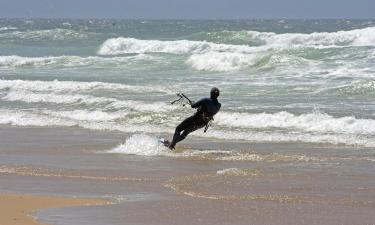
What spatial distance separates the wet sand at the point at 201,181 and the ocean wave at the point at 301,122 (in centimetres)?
188

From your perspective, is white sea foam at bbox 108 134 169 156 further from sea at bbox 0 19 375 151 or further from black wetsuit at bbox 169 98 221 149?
black wetsuit at bbox 169 98 221 149

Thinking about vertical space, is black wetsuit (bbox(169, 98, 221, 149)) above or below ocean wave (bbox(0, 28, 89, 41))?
above

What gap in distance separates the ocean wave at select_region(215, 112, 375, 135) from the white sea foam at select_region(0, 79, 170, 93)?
625 cm

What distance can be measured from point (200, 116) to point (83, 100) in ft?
30.0

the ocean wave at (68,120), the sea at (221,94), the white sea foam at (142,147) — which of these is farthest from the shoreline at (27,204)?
the ocean wave at (68,120)

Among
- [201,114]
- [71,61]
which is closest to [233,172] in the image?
[201,114]

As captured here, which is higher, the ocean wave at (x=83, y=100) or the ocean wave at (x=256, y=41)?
the ocean wave at (x=83, y=100)

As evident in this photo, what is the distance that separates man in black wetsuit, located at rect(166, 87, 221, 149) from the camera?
13000mm

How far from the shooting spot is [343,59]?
30.5 metres

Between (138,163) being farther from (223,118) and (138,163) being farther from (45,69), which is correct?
(45,69)

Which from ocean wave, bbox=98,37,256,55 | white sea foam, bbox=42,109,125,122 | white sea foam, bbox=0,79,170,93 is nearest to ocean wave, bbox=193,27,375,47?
ocean wave, bbox=98,37,256,55

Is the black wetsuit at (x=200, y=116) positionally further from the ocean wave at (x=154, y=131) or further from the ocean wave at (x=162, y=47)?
the ocean wave at (x=162, y=47)

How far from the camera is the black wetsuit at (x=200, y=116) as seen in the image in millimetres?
13023

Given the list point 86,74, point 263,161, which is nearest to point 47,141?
point 263,161
